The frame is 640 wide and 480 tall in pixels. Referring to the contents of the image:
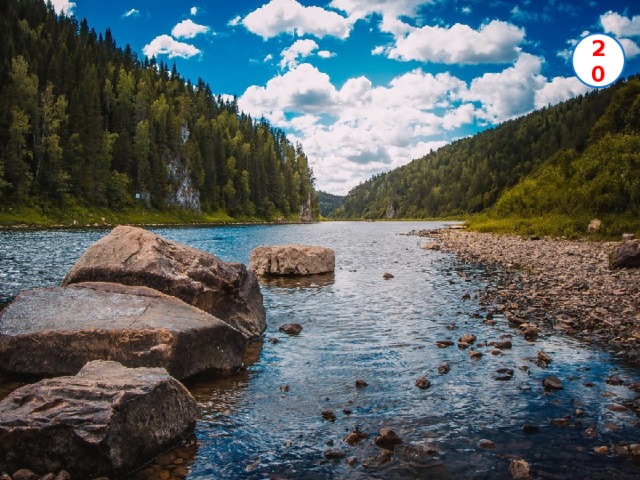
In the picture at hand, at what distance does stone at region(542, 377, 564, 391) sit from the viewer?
9.23 meters

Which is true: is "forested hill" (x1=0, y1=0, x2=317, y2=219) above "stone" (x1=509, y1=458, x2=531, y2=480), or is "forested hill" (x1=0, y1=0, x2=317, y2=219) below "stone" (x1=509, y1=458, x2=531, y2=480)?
above

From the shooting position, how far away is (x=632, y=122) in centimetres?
6147

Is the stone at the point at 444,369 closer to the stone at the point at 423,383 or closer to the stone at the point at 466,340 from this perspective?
the stone at the point at 423,383

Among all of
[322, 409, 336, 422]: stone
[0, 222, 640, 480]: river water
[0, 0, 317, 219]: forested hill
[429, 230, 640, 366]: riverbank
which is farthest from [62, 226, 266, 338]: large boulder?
[0, 0, 317, 219]: forested hill

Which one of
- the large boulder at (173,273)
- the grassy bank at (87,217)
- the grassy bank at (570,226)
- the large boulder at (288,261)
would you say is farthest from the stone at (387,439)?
the grassy bank at (87,217)

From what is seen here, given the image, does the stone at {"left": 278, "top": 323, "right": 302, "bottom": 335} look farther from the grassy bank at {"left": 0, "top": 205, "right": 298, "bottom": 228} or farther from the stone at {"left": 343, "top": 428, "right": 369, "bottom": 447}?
the grassy bank at {"left": 0, "top": 205, "right": 298, "bottom": 228}

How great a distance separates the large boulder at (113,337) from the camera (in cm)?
930

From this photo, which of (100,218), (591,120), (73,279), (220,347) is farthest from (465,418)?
(591,120)

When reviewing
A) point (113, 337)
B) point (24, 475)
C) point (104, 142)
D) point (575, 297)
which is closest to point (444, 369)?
point (113, 337)

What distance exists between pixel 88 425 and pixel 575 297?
16.7 metres

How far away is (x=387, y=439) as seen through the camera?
7.16 metres

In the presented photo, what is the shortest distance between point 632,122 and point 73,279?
69.7 m

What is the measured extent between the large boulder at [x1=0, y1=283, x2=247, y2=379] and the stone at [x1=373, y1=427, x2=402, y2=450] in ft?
14.2

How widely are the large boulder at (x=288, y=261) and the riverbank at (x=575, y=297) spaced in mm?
9947
